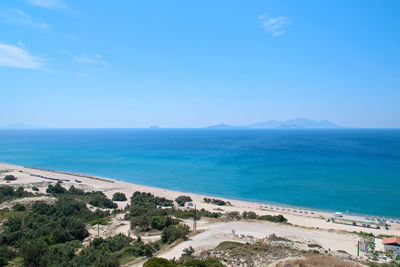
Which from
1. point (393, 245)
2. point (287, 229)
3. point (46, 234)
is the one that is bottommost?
point (287, 229)

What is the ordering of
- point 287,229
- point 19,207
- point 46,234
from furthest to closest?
point 19,207, point 287,229, point 46,234

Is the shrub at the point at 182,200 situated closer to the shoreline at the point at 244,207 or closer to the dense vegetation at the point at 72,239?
the shoreline at the point at 244,207

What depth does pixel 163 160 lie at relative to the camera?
81750 millimetres

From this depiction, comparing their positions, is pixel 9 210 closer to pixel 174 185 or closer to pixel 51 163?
pixel 174 185

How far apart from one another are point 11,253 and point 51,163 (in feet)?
229

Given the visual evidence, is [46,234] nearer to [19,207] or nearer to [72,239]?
[72,239]

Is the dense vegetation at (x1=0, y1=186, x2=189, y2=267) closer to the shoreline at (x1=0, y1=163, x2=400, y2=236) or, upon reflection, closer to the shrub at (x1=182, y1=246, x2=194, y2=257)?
the shrub at (x1=182, y1=246, x2=194, y2=257)

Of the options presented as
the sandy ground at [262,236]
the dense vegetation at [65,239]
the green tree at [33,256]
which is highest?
the green tree at [33,256]

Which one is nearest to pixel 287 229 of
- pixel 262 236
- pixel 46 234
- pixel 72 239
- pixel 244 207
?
pixel 262 236

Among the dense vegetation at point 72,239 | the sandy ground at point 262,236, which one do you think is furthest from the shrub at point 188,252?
the sandy ground at point 262,236

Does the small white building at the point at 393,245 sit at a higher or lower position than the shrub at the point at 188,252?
lower

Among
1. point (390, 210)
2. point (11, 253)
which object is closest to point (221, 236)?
point (11, 253)

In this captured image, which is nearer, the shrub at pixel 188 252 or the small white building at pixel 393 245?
the shrub at pixel 188 252

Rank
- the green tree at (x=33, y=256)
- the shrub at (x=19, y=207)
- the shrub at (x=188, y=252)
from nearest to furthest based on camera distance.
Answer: the green tree at (x=33, y=256) → the shrub at (x=188, y=252) → the shrub at (x=19, y=207)
